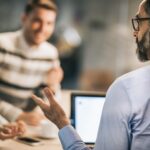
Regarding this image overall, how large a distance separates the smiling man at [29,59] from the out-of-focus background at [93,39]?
Result: 90mm

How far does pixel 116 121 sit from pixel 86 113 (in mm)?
916

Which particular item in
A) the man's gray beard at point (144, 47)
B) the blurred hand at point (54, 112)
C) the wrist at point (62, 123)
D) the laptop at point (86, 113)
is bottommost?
the laptop at point (86, 113)

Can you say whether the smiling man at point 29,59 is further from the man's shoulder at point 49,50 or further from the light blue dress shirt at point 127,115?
the light blue dress shirt at point 127,115

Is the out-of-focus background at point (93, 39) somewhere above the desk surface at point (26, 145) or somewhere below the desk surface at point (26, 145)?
above

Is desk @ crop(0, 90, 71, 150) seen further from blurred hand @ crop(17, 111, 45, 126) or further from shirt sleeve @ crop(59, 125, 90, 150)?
shirt sleeve @ crop(59, 125, 90, 150)

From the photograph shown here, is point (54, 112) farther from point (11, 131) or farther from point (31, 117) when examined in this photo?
point (31, 117)

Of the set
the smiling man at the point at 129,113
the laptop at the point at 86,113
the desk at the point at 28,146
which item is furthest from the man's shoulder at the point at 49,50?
the smiling man at the point at 129,113

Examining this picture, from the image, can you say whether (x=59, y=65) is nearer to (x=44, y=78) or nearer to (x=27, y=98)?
(x=44, y=78)

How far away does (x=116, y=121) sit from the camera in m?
1.10

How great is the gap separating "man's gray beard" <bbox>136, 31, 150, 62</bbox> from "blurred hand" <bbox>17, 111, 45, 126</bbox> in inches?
61.3

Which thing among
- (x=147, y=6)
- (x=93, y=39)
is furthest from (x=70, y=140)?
(x=93, y=39)

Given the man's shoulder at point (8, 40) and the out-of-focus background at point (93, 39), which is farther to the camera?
the out-of-focus background at point (93, 39)

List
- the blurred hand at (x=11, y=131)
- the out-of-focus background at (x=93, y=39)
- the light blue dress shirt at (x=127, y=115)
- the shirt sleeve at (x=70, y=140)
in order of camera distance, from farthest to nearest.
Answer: the out-of-focus background at (x=93, y=39), the blurred hand at (x=11, y=131), the shirt sleeve at (x=70, y=140), the light blue dress shirt at (x=127, y=115)

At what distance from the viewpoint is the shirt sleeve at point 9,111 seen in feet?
8.57
